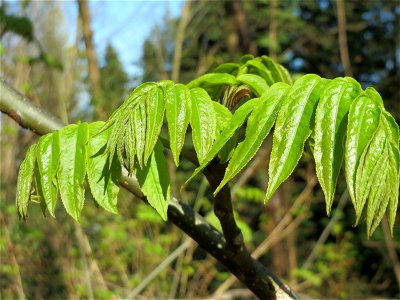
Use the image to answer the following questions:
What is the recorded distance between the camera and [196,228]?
1.13 meters

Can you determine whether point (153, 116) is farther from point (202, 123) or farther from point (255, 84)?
point (255, 84)

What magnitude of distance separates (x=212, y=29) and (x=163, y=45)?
153 inches

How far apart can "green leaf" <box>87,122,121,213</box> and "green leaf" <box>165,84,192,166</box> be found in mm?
114

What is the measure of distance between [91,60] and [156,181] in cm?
543

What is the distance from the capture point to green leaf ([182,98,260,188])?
0.88 m

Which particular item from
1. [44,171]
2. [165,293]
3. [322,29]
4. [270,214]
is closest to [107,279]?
[165,293]

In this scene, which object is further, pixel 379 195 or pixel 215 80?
pixel 215 80

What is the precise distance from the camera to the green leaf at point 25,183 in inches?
38.4

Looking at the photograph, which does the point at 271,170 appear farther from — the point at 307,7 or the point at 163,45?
the point at 307,7

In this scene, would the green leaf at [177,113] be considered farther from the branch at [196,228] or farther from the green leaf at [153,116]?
the branch at [196,228]

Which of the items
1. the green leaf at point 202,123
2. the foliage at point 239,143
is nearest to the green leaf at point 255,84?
the foliage at point 239,143

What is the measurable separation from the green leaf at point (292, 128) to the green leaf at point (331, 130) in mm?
19

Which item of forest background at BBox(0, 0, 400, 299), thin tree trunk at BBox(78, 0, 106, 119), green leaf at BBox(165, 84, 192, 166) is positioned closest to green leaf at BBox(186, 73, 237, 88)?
green leaf at BBox(165, 84, 192, 166)

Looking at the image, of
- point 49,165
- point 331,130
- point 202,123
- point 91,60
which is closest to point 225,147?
point 202,123
